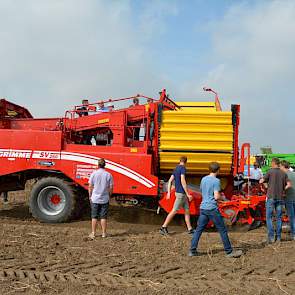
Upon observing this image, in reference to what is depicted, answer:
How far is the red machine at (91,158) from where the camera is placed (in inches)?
373

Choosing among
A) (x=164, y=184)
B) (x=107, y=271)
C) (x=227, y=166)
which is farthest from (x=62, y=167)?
(x=107, y=271)

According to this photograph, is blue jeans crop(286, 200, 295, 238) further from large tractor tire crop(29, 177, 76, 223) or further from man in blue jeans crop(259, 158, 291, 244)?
large tractor tire crop(29, 177, 76, 223)

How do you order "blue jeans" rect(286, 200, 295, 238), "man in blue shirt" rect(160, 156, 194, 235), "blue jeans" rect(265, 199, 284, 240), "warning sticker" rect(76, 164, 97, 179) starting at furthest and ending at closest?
"warning sticker" rect(76, 164, 97, 179) → "man in blue shirt" rect(160, 156, 194, 235) → "blue jeans" rect(286, 200, 295, 238) → "blue jeans" rect(265, 199, 284, 240)

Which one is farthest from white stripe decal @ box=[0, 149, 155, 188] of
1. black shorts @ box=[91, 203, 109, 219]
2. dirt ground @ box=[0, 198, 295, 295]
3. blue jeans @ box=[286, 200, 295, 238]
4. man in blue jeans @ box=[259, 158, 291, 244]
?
blue jeans @ box=[286, 200, 295, 238]

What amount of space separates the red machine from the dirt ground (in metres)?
0.95

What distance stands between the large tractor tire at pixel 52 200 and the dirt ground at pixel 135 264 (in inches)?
30.7

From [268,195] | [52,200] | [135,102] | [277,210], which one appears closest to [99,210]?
[52,200]

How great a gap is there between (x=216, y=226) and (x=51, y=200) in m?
4.56

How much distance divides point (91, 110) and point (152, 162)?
2071 mm

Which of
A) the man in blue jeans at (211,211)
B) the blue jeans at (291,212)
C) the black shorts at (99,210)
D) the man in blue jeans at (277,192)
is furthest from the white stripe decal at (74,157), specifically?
the blue jeans at (291,212)

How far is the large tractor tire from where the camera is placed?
9.74 meters

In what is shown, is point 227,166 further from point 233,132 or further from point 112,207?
point 112,207

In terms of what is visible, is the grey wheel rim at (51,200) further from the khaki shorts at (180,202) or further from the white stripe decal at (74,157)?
the khaki shorts at (180,202)

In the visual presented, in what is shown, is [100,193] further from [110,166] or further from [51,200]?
[51,200]
